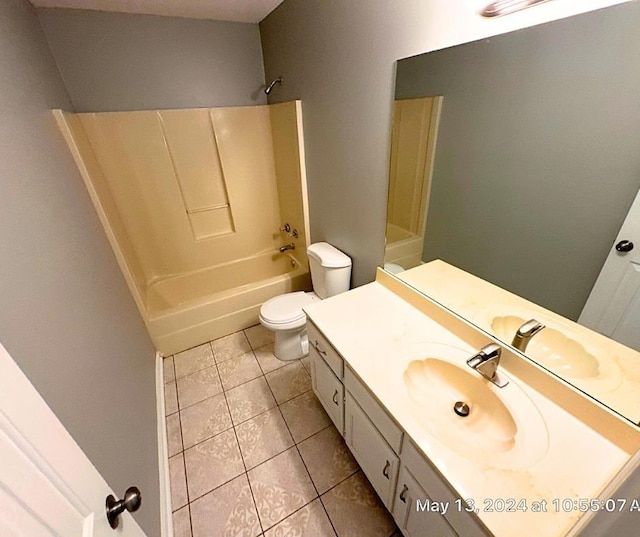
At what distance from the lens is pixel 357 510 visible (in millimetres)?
1279

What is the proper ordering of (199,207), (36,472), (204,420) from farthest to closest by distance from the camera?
1. (199,207)
2. (204,420)
3. (36,472)

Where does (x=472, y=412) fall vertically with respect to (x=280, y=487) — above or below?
above

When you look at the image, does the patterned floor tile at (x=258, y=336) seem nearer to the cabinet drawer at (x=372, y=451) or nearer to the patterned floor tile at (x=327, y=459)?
the patterned floor tile at (x=327, y=459)

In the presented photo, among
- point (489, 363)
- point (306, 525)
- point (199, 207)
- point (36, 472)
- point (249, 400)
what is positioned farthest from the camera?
point (199, 207)

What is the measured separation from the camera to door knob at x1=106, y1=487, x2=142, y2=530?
57 cm

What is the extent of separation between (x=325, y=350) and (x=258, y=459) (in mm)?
734

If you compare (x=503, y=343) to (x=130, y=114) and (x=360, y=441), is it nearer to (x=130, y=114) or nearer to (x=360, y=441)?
(x=360, y=441)

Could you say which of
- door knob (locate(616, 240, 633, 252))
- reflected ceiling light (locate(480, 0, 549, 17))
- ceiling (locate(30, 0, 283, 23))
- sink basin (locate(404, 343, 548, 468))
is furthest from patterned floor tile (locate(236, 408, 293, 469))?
ceiling (locate(30, 0, 283, 23))

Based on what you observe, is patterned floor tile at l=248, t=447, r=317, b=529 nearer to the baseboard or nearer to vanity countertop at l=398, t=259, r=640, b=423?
the baseboard

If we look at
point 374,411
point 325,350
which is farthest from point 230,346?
point 374,411

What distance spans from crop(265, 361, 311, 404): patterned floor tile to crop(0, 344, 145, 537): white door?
1.37 m

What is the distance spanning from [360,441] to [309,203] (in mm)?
1616

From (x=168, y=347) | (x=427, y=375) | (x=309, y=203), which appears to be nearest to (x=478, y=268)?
(x=427, y=375)

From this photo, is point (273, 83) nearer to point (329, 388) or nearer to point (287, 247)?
point (287, 247)
